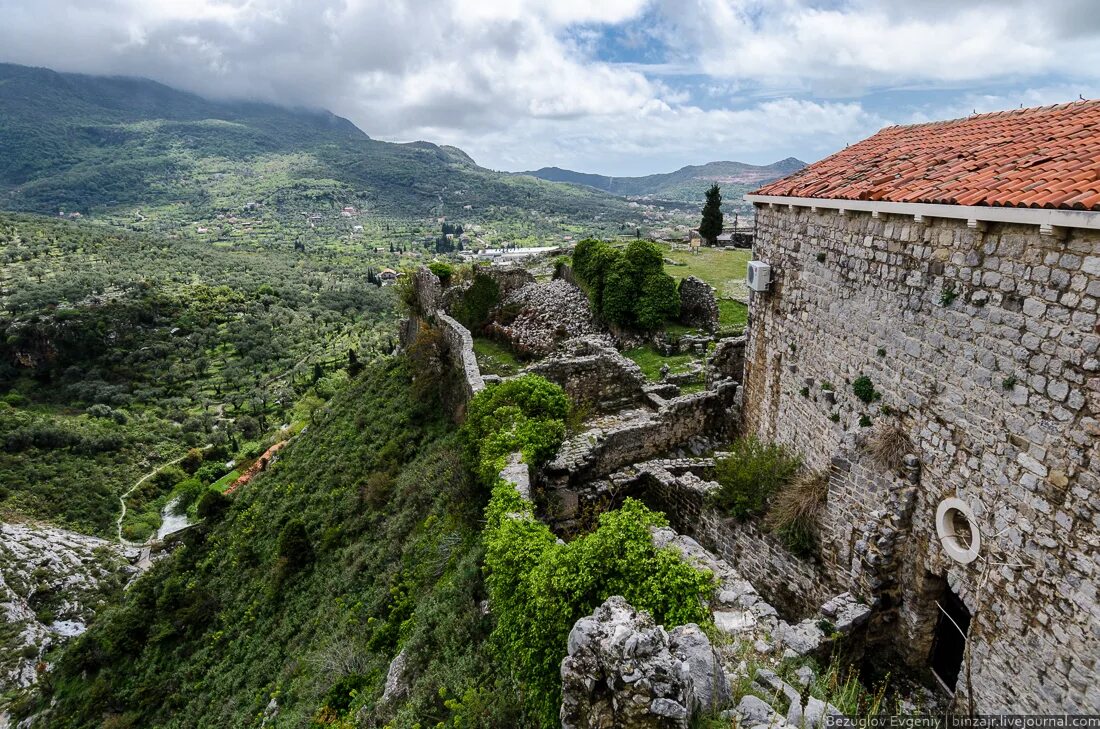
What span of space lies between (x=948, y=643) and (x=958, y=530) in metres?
1.71

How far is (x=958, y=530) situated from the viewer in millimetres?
5938

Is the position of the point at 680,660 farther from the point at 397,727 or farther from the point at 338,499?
the point at 338,499

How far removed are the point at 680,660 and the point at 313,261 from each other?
139 m

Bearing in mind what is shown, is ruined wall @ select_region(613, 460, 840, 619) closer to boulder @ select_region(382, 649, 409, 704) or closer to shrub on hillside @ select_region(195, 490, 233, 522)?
boulder @ select_region(382, 649, 409, 704)

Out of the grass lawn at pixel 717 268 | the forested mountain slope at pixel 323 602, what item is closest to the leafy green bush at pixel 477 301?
the forested mountain slope at pixel 323 602

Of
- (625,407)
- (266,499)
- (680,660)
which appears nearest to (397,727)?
(680,660)

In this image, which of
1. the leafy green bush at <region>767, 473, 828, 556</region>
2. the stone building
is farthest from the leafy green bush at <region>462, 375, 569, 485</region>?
the stone building

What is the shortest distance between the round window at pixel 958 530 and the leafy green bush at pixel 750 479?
2.59 m

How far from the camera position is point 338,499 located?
17.0 m

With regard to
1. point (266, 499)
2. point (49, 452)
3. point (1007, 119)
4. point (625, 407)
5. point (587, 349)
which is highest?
point (1007, 119)

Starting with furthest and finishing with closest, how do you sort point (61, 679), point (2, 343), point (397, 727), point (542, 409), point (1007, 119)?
point (2, 343) → point (61, 679) → point (542, 409) → point (1007, 119) → point (397, 727)

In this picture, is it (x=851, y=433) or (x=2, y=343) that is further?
(x=2, y=343)

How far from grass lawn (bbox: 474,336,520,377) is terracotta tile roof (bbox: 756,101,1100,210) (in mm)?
10776

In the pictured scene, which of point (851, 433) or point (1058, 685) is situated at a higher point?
point (851, 433)
